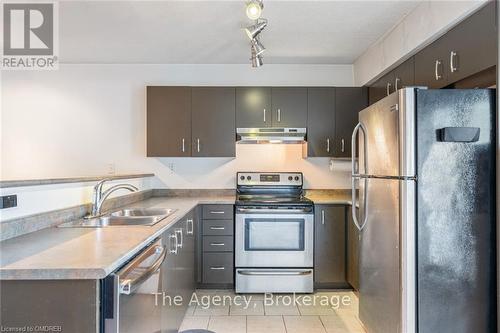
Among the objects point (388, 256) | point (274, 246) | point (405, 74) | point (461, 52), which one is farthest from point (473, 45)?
point (274, 246)

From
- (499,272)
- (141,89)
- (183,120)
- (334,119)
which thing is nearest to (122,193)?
(183,120)

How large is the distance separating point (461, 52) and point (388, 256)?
1.30 meters

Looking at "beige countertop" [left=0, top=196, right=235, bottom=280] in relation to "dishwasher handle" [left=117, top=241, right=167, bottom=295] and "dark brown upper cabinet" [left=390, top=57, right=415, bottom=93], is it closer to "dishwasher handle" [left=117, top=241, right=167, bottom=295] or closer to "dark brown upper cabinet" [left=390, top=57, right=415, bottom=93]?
"dishwasher handle" [left=117, top=241, right=167, bottom=295]

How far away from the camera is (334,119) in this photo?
362 cm

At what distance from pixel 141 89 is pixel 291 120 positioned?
1.76 meters

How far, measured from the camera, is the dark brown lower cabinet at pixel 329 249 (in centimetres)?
331

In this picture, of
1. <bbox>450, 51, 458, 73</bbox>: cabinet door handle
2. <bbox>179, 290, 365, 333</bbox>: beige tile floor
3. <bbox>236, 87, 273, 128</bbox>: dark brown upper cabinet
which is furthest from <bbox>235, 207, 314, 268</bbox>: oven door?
<bbox>450, 51, 458, 73</bbox>: cabinet door handle

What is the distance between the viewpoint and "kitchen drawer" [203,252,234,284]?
331cm

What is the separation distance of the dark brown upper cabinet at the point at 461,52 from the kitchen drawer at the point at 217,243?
219 cm

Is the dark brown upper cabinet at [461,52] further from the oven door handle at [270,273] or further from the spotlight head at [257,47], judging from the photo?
the oven door handle at [270,273]

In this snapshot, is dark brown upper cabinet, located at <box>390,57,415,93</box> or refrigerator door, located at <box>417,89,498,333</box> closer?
refrigerator door, located at <box>417,89,498,333</box>

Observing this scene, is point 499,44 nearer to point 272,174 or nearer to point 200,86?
point 272,174

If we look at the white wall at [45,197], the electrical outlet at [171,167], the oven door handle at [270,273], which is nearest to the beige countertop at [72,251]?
the white wall at [45,197]

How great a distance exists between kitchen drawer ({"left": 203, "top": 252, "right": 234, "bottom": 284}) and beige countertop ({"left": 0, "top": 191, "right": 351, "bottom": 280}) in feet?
4.63
